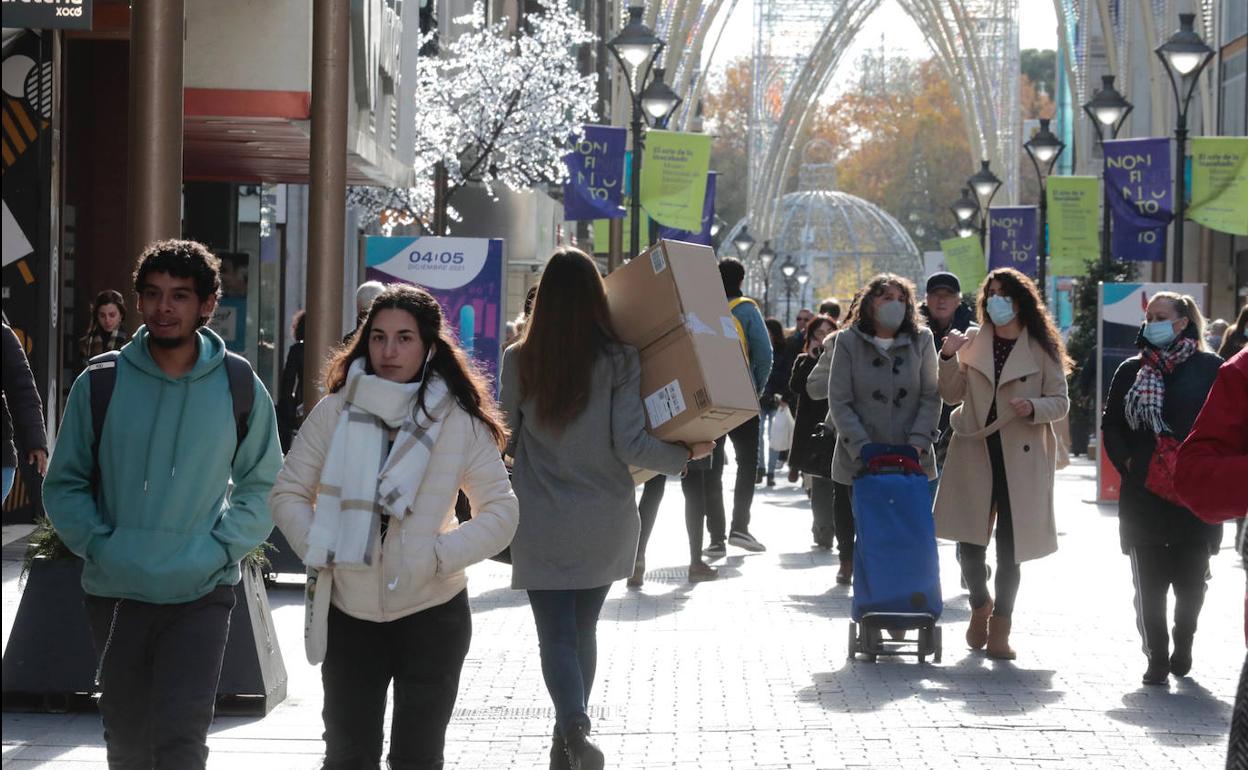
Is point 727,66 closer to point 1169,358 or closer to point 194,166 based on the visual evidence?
point 194,166

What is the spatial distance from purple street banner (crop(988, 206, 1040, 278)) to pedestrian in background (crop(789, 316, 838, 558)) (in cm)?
2204

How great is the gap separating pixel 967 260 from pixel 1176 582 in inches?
1284

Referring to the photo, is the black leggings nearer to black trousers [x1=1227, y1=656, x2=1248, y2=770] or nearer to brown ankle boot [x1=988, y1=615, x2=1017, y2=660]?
brown ankle boot [x1=988, y1=615, x2=1017, y2=660]

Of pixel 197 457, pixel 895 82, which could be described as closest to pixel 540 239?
pixel 197 457

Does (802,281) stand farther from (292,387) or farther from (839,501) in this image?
(839,501)

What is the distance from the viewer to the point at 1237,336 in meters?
13.9

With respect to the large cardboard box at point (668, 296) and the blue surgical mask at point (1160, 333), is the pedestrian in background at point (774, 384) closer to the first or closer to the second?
the blue surgical mask at point (1160, 333)

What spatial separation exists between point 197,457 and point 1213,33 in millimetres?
35845

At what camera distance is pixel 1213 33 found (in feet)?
126

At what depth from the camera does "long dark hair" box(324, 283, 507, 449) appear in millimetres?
5355

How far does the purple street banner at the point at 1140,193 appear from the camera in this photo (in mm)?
26234

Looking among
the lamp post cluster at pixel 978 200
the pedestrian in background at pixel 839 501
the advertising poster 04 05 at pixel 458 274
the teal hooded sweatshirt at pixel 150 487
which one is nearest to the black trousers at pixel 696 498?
the pedestrian in background at pixel 839 501

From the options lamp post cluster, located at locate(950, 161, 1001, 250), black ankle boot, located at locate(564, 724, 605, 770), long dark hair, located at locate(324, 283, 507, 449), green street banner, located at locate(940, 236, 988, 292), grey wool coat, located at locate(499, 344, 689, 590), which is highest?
lamp post cluster, located at locate(950, 161, 1001, 250)

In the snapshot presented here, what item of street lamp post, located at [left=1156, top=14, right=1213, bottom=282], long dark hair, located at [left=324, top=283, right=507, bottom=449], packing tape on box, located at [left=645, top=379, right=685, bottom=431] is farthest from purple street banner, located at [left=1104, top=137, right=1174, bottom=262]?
long dark hair, located at [left=324, top=283, right=507, bottom=449]
